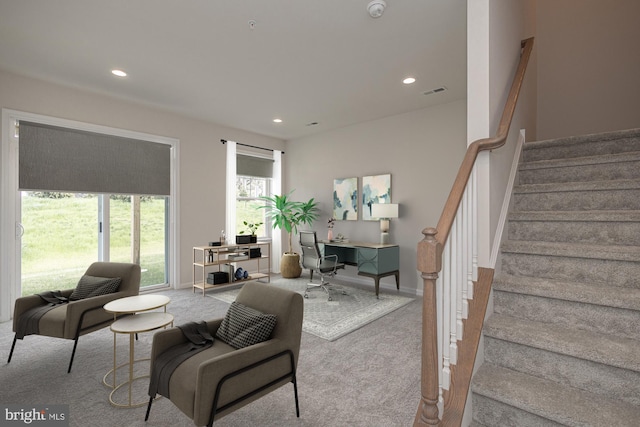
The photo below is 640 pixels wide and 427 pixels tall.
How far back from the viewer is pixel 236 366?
65.4 inches

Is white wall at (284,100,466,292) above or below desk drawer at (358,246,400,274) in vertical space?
above

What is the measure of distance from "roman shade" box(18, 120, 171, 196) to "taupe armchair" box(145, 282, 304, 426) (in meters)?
3.39

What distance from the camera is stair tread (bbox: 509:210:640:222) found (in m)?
1.89

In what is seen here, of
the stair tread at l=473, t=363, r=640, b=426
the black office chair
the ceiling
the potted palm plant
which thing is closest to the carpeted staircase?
the stair tread at l=473, t=363, r=640, b=426

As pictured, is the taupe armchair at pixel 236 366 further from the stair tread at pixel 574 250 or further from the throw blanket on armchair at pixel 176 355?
the stair tread at pixel 574 250

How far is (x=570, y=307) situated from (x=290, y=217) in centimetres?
500

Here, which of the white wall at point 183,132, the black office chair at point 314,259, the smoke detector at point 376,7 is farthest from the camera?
the black office chair at point 314,259

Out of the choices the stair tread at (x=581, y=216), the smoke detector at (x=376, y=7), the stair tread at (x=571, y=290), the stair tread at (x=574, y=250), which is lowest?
the stair tread at (x=571, y=290)

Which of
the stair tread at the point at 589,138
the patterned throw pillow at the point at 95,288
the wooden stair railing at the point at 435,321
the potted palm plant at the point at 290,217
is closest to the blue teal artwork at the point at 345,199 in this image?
the potted palm plant at the point at 290,217

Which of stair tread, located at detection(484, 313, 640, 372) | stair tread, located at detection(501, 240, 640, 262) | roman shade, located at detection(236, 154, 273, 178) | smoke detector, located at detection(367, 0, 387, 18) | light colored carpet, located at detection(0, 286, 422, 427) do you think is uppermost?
smoke detector, located at detection(367, 0, 387, 18)

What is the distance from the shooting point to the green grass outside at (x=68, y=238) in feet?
12.9

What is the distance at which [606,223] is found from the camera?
1.96m

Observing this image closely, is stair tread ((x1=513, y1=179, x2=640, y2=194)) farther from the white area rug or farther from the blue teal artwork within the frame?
the blue teal artwork

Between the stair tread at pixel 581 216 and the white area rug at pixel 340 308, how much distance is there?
2027 millimetres
